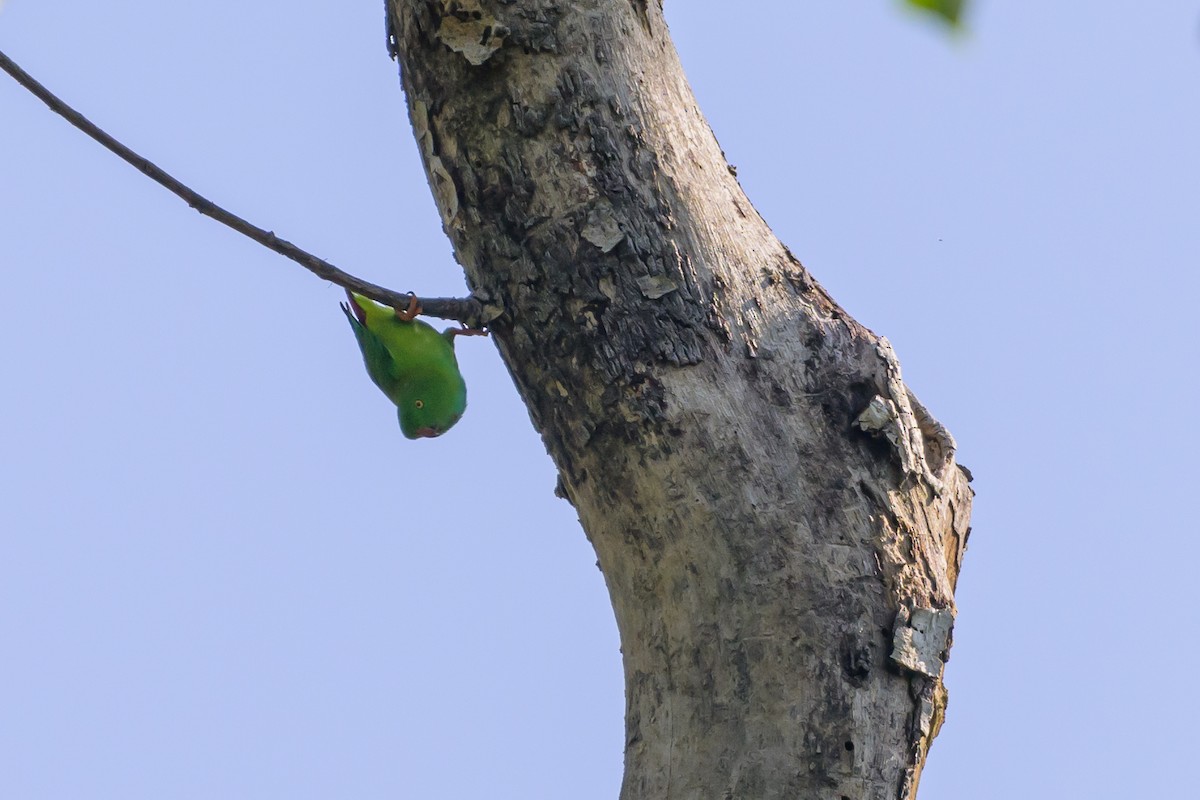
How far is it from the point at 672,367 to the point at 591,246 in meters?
0.38

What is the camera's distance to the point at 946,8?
896 millimetres

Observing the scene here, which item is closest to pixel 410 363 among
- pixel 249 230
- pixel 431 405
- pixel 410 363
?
pixel 410 363

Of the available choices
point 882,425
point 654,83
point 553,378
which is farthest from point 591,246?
point 882,425

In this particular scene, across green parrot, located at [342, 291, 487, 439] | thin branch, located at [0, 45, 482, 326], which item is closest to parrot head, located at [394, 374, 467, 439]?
green parrot, located at [342, 291, 487, 439]

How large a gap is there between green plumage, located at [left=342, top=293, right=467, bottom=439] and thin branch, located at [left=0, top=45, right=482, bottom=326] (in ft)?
5.76

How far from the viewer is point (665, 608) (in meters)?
2.63

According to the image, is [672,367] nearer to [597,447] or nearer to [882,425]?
[597,447]

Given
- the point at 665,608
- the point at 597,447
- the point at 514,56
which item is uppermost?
the point at 514,56

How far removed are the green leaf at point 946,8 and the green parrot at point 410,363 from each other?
3.86 metres

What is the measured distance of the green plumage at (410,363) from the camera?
4.75m

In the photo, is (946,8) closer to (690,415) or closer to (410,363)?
(690,415)

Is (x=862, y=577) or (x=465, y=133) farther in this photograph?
(x=465, y=133)

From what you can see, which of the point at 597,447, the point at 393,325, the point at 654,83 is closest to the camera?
the point at 597,447

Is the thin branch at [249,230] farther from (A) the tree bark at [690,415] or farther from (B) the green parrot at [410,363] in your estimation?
(B) the green parrot at [410,363]
